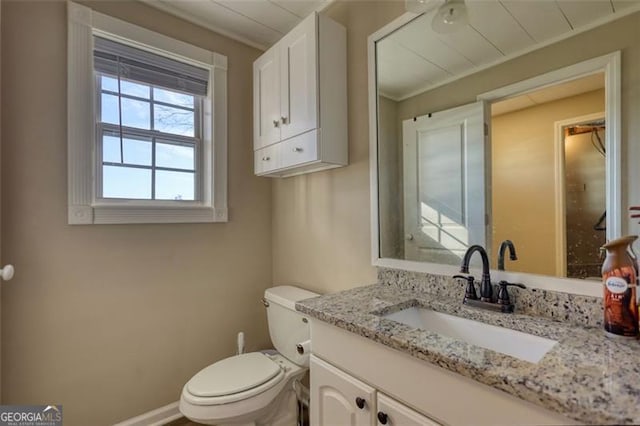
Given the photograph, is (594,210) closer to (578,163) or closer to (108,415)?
(578,163)

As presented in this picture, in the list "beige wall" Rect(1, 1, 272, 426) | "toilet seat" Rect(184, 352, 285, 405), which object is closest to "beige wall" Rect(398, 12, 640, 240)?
"toilet seat" Rect(184, 352, 285, 405)

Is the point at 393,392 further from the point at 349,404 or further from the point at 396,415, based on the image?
the point at 349,404

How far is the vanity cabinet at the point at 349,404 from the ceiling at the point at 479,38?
3.89 ft

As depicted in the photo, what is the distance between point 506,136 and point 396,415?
966 millimetres

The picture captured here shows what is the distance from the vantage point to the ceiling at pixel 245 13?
5.51 ft

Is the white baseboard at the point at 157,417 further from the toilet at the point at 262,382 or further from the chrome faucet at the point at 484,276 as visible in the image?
the chrome faucet at the point at 484,276

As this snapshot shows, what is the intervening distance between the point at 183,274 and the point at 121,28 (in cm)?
137

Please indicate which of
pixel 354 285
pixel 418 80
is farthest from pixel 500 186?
pixel 354 285

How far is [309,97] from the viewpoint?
148 centimetres

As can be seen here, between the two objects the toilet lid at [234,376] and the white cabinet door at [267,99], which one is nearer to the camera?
the toilet lid at [234,376]

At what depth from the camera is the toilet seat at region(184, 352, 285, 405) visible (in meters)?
1.30

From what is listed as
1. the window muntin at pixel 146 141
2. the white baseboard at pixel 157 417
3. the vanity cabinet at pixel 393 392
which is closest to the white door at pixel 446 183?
the vanity cabinet at pixel 393 392

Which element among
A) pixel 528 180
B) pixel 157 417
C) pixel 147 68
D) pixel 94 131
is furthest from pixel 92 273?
pixel 528 180

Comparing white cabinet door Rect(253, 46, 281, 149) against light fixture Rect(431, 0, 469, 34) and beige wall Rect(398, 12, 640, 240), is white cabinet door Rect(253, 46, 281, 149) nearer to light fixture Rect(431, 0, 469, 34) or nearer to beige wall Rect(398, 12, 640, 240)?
light fixture Rect(431, 0, 469, 34)
